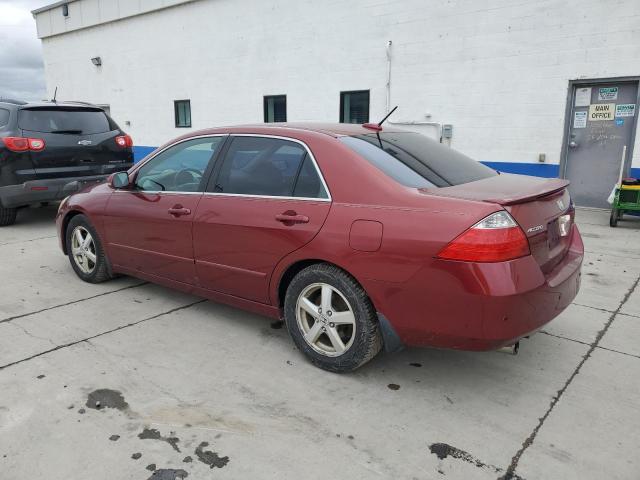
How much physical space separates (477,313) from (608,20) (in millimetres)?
7716

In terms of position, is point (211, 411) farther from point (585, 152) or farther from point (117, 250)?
point (585, 152)

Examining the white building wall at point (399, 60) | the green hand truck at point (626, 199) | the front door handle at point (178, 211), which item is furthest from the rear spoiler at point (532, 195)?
the white building wall at point (399, 60)

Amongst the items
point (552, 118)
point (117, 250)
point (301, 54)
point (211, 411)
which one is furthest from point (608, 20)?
point (211, 411)

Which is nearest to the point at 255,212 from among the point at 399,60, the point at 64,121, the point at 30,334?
the point at 30,334

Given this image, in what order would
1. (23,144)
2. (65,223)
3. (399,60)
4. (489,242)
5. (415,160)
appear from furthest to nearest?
1. (399,60)
2. (23,144)
3. (65,223)
4. (415,160)
5. (489,242)

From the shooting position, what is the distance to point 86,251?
4.86 meters

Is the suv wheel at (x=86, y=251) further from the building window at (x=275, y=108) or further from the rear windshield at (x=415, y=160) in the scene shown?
the building window at (x=275, y=108)

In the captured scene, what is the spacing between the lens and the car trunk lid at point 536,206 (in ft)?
8.77

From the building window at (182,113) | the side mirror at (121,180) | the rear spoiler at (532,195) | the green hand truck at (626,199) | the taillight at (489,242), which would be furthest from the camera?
the building window at (182,113)

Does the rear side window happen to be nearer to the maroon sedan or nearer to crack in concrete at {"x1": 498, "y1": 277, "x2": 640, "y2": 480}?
the maroon sedan

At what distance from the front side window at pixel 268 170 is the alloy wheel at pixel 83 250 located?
184 centimetres

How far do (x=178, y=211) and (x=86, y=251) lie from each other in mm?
1572

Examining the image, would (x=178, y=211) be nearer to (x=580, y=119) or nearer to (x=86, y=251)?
(x=86, y=251)

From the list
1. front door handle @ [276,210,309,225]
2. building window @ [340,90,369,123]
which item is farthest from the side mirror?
building window @ [340,90,369,123]
